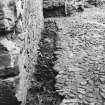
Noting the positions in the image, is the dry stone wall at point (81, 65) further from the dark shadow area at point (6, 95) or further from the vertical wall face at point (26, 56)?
the dark shadow area at point (6, 95)

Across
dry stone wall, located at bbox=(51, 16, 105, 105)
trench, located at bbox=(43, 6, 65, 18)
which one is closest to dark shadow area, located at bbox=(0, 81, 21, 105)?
dry stone wall, located at bbox=(51, 16, 105, 105)

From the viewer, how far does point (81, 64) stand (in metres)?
4.54

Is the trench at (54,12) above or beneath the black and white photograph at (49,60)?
above

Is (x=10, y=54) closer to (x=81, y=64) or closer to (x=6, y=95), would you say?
(x=6, y=95)

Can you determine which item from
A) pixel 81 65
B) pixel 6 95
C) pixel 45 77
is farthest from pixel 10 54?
pixel 81 65

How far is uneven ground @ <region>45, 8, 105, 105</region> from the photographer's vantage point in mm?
3525

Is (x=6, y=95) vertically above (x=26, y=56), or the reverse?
(x=26, y=56)

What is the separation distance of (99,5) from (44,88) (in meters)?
8.82

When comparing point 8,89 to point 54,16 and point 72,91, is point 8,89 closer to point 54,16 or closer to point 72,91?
point 72,91

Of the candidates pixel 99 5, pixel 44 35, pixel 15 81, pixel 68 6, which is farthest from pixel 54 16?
pixel 15 81

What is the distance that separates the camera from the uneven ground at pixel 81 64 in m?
3.53

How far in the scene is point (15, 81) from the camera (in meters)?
2.99

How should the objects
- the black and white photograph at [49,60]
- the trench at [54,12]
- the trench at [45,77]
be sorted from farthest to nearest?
the trench at [54,12] < the trench at [45,77] < the black and white photograph at [49,60]

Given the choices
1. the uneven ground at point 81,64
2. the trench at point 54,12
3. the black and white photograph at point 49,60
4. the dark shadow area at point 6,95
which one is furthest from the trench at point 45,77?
the trench at point 54,12
